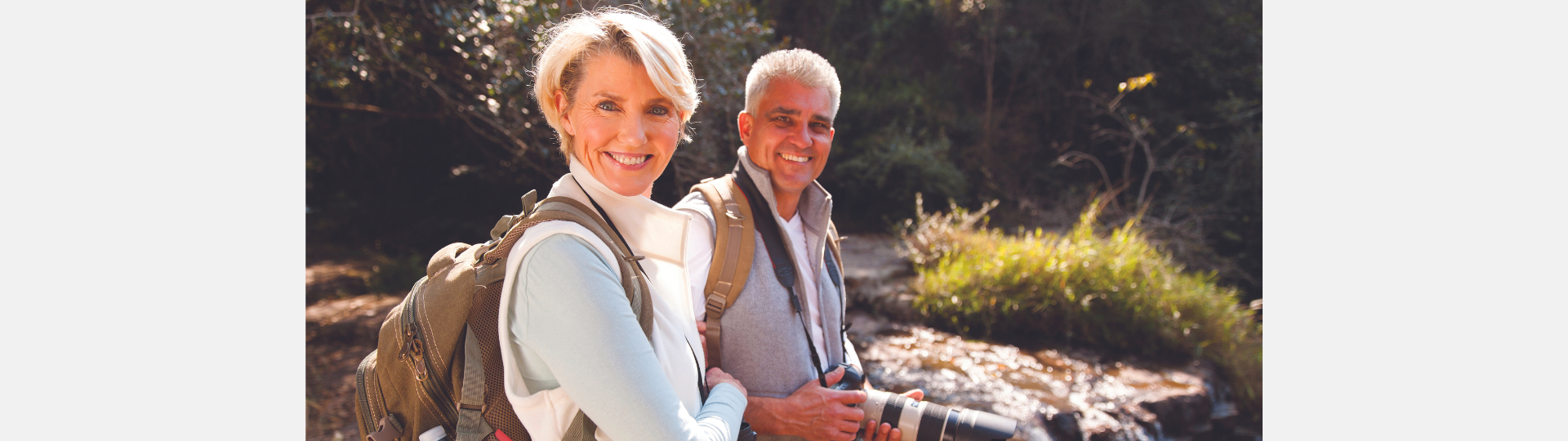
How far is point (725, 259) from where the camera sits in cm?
153

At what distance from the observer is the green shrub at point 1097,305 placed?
15.3 ft

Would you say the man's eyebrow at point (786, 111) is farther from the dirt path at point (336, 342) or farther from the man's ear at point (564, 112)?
the dirt path at point (336, 342)

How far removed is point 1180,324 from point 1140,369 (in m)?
0.64

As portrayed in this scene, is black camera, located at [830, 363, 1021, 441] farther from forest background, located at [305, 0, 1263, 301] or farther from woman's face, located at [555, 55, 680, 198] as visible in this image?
forest background, located at [305, 0, 1263, 301]

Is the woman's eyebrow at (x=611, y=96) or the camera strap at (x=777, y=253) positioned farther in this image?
the camera strap at (x=777, y=253)

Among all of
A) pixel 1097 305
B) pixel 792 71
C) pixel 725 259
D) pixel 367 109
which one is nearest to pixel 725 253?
pixel 725 259

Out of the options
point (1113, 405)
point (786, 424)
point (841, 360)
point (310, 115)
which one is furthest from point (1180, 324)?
point (310, 115)

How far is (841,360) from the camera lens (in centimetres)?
178

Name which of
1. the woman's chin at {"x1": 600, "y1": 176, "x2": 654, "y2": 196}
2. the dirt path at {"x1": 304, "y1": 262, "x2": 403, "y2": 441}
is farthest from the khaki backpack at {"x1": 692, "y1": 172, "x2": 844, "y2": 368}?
the dirt path at {"x1": 304, "y1": 262, "x2": 403, "y2": 441}

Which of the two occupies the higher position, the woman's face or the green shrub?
the woman's face

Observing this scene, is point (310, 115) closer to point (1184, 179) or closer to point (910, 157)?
point (910, 157)

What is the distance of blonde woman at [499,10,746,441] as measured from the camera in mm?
837

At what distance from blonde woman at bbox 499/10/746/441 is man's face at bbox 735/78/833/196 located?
583mm

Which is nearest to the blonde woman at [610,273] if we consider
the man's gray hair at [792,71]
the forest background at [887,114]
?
the man's gray hair at [792,71]
